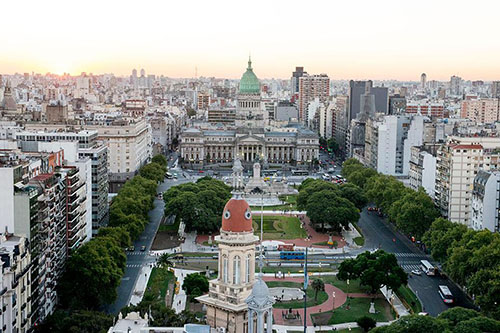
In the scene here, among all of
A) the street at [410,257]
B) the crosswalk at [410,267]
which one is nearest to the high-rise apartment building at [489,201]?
the street at [410,257]

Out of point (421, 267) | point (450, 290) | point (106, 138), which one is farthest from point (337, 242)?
point (106, 138)

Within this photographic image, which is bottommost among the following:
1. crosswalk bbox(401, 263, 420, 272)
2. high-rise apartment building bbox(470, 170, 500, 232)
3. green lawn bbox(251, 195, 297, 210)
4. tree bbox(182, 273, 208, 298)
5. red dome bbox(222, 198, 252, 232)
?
crosswalk bbox(401, 263, 420, 272)

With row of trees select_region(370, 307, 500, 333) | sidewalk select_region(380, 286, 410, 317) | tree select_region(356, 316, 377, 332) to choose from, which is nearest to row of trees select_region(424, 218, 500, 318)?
sidewalk select_region(380, 286, 410, 317)

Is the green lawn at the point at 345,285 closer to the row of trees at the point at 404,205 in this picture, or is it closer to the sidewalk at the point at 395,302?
the sidewalk at the point at 395,302

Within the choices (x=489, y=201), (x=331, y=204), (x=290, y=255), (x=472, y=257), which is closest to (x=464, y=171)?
(x=489, y=201)

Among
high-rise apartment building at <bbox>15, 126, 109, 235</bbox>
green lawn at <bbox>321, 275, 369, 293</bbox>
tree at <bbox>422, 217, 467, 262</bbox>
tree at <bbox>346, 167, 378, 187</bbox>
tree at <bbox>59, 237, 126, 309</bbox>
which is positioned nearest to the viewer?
tree at <bbox>59, 237, 126, 309</bbox>

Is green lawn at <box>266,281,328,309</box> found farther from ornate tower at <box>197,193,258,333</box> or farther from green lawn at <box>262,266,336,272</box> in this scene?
ornate tower at <box>197,193,258,333</box>

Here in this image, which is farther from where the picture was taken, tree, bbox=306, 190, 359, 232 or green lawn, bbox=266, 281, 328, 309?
tree, bbox=306, 190, 359, 232
